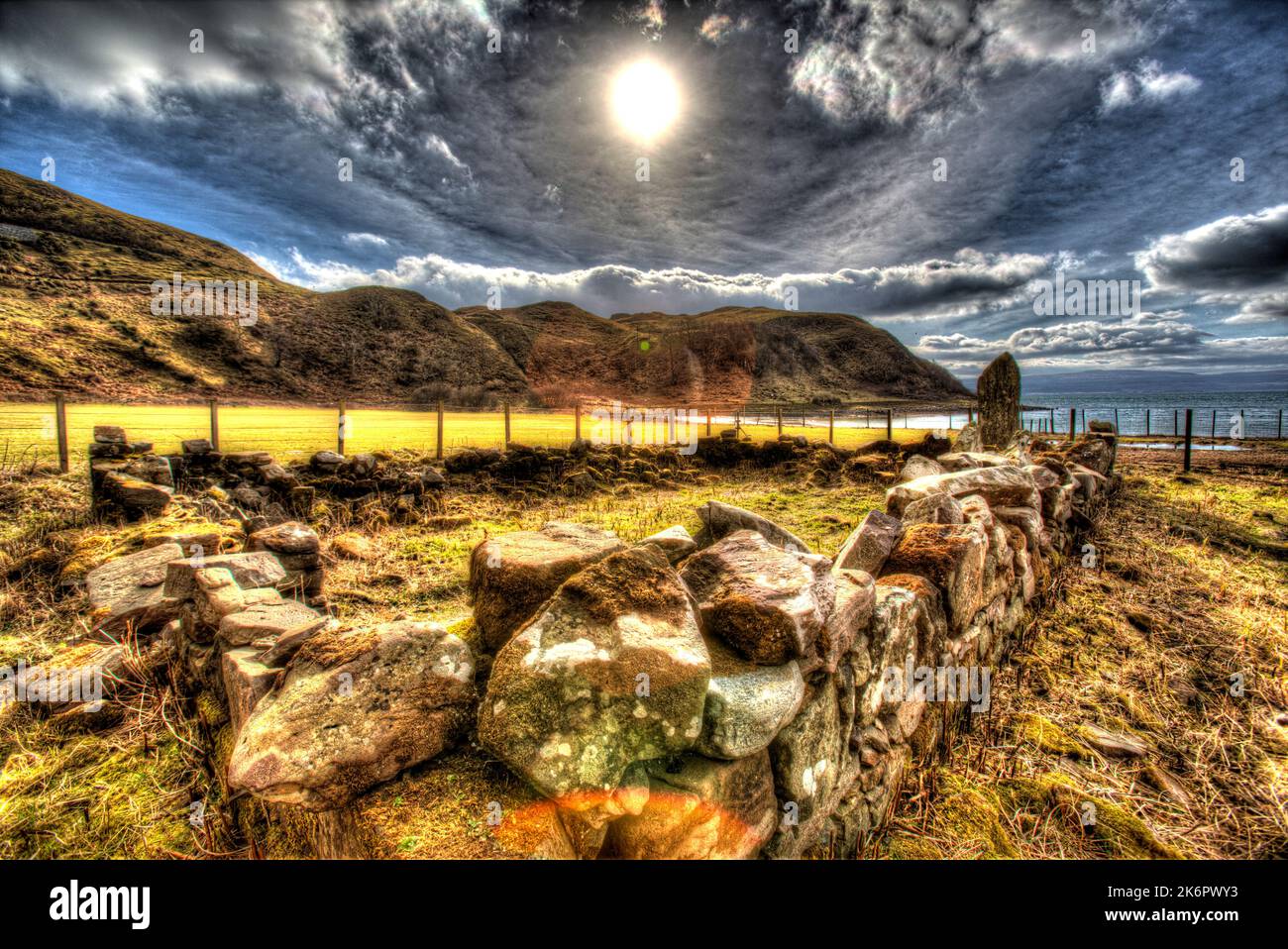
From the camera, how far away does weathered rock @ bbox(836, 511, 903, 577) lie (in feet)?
11.2

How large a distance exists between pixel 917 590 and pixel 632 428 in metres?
20.3

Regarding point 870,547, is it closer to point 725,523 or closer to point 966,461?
point 725,523

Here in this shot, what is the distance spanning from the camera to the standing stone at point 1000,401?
12.8 meters

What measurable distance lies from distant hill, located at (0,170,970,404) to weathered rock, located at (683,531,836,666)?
3555cm

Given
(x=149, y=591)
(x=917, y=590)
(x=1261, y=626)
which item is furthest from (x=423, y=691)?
(x=1261, y=626)

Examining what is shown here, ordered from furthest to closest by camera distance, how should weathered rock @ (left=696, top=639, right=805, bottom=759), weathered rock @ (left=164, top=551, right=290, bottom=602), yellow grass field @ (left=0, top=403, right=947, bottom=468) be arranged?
1. yellow grass field @ (left=0, top=403, right=947, bottom=468)
2. weathered rock @ (left=164, top=551, right=290, bottom=602)
3. weathered rock @ (left=696, top=639, right=805, bottom=759)

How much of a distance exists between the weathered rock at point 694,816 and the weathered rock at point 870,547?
Result: 190 centimetres

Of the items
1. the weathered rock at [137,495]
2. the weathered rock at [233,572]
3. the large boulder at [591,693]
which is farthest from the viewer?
the weathered rock at [137,495]

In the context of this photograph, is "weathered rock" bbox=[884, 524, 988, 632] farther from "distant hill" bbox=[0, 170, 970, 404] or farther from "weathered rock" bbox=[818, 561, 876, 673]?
"distant hill" bbox=[0, 170, 970, 404]

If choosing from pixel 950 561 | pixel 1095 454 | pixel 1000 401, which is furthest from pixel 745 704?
pixel 1000 401

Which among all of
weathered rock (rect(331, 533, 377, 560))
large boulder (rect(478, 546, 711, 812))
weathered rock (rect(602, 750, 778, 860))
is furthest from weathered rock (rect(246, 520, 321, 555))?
weathered rock (rect(602, 750, 778, 860))

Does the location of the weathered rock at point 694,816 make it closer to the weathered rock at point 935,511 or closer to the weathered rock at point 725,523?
the weathered rock at point 725,523

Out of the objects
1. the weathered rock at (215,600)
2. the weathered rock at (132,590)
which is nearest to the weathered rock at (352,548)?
the weathered rock at (132,590)

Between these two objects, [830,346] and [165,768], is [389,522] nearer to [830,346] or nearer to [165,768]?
[165,768]
